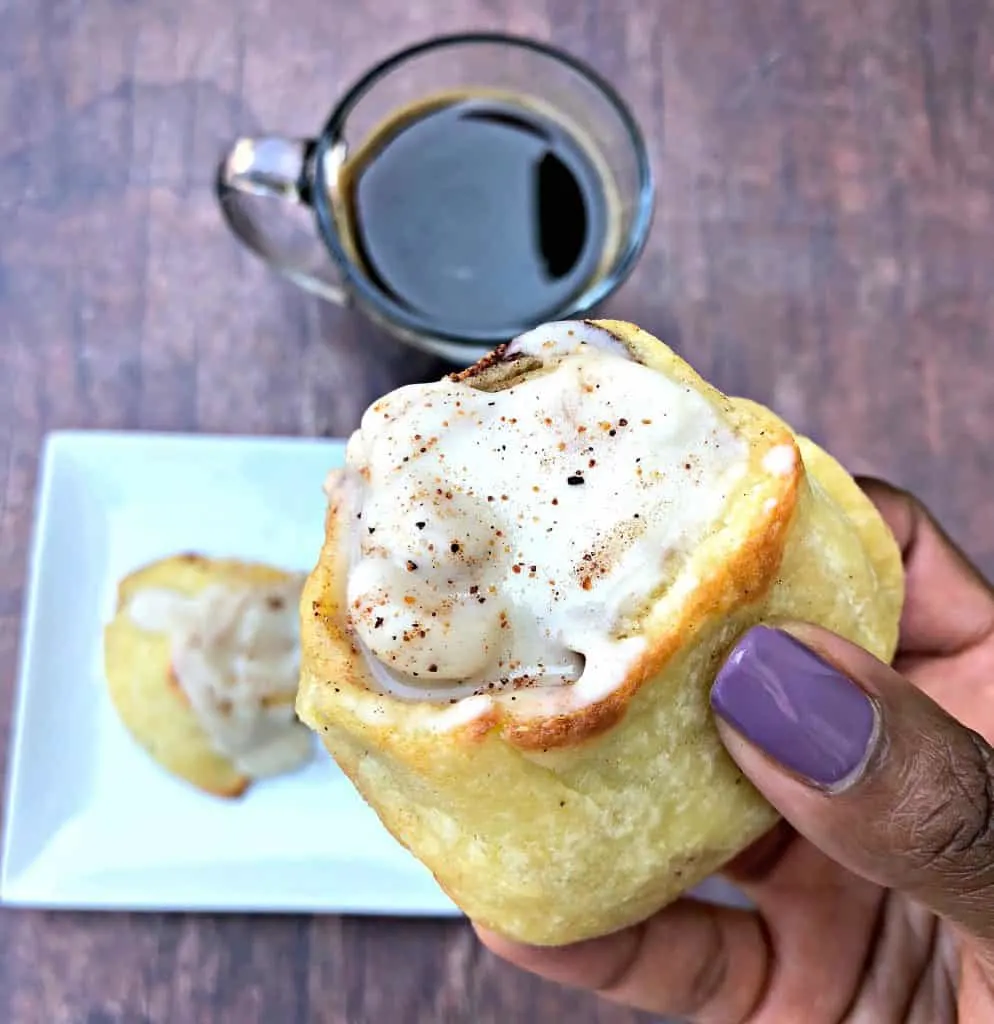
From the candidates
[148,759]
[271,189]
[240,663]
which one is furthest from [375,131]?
[148,759]

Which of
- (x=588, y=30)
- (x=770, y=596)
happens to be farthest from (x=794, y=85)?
(x=770, y=596)

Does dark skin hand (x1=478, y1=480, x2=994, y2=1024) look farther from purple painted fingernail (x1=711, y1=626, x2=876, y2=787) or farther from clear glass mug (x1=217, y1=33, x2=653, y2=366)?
clear glass mug (x1=217, y1=33, x2=653, y2=366)

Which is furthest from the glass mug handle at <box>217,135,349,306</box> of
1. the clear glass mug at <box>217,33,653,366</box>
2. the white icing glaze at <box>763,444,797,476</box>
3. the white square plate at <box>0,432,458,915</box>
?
the white icing glaze at <box>763,444,797,476</box>

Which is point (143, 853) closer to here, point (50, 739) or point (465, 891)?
point (50, 739)

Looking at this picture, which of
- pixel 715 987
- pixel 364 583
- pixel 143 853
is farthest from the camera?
pixel 143 853

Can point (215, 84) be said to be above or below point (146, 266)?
above

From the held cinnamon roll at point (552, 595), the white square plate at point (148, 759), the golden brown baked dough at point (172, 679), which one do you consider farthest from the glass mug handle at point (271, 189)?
the held cinnamon roll at point (552, 595)

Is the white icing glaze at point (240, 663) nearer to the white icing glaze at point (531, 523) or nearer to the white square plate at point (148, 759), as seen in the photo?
the white square plate at point (148, 759)
